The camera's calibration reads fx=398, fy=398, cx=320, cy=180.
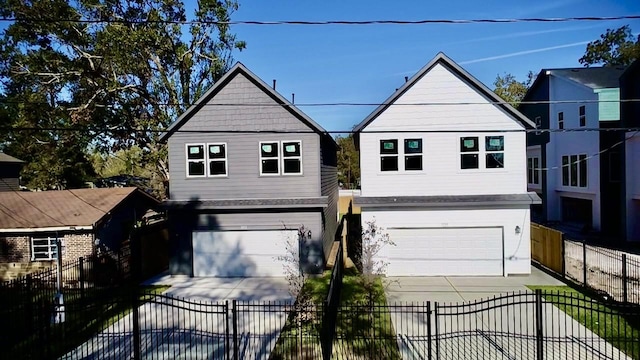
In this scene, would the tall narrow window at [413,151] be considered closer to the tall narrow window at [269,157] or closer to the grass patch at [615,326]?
the tall narrow window at [269,157]

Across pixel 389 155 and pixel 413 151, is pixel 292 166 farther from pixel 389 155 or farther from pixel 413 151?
pixel 413 151

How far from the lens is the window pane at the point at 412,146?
16062 mm

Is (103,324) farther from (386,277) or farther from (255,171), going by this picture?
(386,277)

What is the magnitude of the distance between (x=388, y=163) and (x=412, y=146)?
3.85 ft

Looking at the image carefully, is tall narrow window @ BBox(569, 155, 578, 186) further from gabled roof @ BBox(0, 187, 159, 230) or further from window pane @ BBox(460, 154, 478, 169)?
gabled roof @ BBox(0, 187, 159, 230)

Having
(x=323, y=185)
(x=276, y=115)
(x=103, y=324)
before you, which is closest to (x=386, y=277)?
(x=323, y=185)

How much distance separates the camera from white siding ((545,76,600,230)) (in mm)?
22234

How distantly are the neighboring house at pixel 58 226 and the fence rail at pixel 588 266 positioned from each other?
58.0 feet

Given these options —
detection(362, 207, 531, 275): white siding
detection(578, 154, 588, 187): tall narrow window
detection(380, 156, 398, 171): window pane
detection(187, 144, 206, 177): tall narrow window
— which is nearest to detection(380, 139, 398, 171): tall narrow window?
detection(380, 156, 398, 171): window pane

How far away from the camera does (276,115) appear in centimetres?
1655

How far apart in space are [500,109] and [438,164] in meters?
3.23

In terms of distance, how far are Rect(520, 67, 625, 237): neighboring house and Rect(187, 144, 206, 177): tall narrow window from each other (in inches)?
613

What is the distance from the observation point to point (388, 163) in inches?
639

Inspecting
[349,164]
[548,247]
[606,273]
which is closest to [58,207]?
[548,247]
